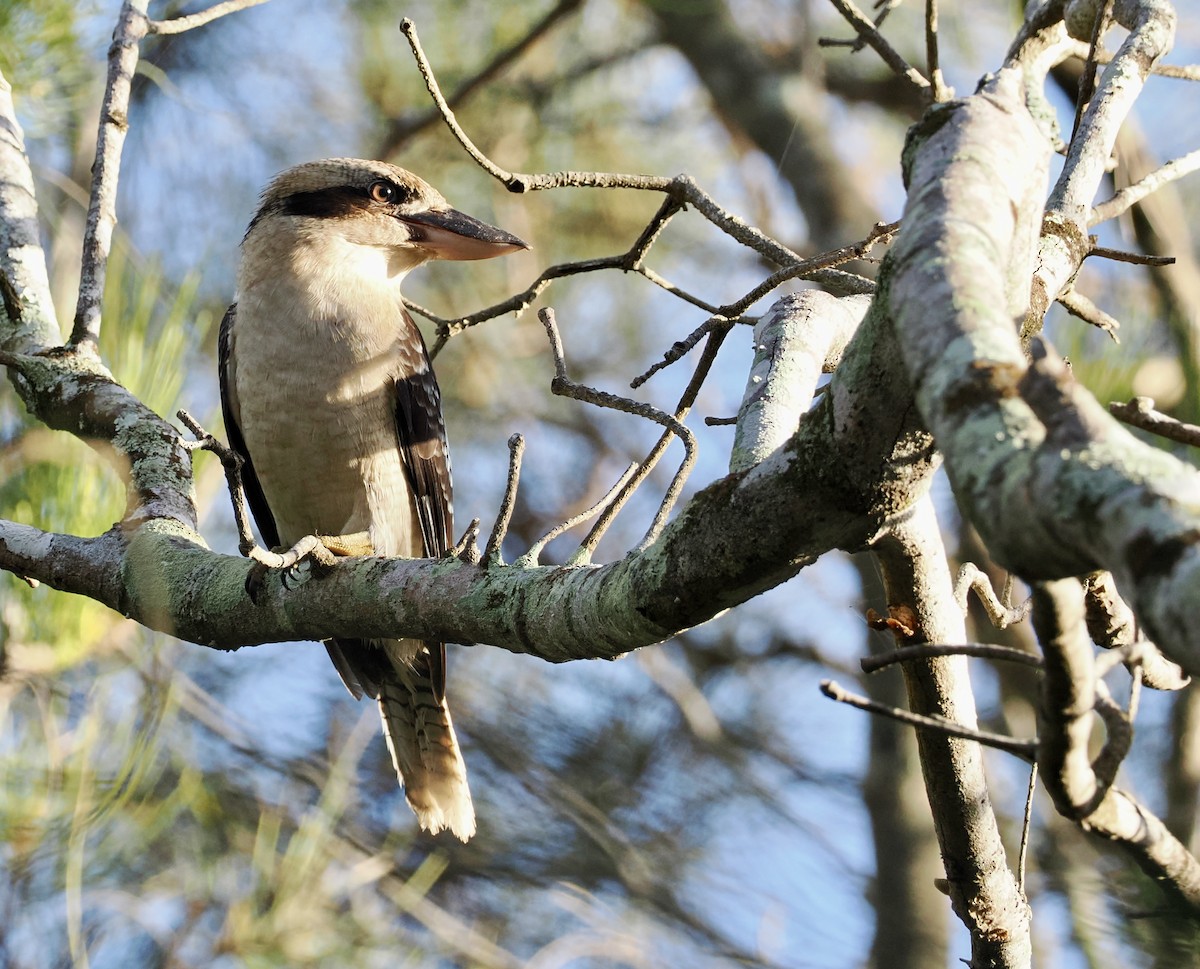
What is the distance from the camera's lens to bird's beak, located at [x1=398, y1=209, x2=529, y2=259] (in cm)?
310

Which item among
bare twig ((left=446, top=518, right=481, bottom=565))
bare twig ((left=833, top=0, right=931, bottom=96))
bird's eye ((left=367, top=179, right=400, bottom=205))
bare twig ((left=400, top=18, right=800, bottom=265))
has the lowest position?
bare twig ((left=446, top=518, right=481, bottom=565))

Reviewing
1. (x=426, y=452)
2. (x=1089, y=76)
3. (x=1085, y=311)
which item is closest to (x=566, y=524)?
(x=1085, y=311)

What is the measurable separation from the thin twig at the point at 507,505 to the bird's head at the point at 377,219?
5.03ft

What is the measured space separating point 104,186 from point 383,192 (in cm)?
89

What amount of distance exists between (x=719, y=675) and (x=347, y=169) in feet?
9.38

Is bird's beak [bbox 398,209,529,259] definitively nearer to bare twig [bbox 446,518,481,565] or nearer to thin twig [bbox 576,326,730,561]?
thin twig [bbox 576,326,730,561]

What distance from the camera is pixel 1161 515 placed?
64 centimetres

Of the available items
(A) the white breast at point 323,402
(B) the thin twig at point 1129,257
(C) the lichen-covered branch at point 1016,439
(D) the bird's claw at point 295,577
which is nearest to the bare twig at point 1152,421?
(C) the lichen-covered branch at point 1016,439

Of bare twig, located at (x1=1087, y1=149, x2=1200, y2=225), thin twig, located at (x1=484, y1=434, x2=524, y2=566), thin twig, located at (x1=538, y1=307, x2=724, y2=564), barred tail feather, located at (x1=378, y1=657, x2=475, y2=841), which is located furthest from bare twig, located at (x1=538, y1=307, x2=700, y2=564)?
barred tail feather, located at (x1=378, y1=657, x2=475, y2=841)

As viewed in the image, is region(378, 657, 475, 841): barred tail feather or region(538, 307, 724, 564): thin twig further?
region(378, 657, 475, 841): barred tail feather

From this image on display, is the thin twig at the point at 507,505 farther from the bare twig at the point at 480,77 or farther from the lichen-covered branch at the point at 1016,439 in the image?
the bare twig at the point at 480,77

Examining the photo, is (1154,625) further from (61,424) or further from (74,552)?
(61,424)

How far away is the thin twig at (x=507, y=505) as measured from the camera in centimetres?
157

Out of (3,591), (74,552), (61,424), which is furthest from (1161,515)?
(3,591)
